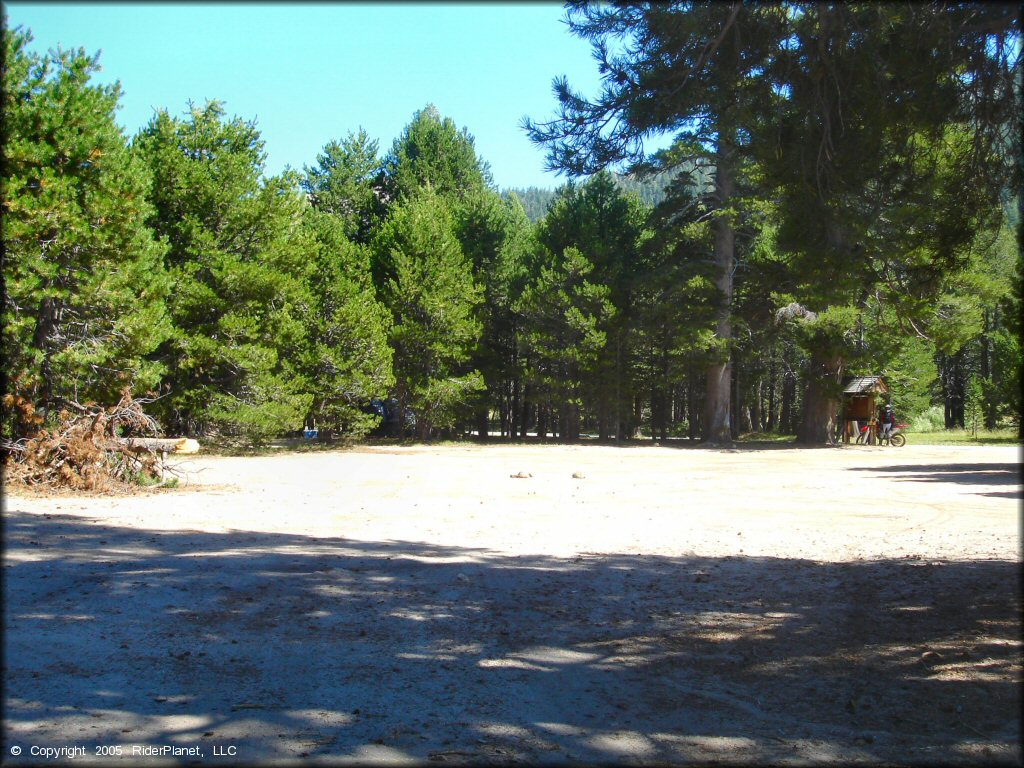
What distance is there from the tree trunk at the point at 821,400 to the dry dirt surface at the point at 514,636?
2297cm

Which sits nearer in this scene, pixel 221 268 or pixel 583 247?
pixel 221 268

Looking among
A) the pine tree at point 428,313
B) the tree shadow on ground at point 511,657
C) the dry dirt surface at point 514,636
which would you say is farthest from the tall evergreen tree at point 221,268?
the tree shadow on ground at point 511,657

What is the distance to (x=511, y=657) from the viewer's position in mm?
5488

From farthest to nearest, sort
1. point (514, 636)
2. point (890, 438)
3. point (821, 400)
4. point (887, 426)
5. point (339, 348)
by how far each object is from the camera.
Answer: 1. point (890, 438)
2. point (887, 426)
3. point (821, 400)
4. point (339, 348)
5. point (514, 636)

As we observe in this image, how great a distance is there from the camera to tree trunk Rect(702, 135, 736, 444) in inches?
1384

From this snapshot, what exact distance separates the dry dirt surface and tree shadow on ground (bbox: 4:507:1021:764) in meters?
0.02

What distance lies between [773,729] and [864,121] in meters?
5.11

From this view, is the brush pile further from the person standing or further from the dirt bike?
the dirt bike

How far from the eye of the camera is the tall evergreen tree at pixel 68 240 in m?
17.0

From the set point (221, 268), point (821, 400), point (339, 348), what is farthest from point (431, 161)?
point (821, 400)

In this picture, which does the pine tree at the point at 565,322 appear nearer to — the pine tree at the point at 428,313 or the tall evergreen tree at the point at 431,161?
the pine tree at the point at 428,313

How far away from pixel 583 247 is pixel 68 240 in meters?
26.9

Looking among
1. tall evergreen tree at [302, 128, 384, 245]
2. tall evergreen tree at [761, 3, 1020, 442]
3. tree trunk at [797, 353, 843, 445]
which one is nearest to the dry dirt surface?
tall evergreen tree at [761, 3, 1020, 442]

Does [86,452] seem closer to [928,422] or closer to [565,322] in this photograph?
[565,322]
